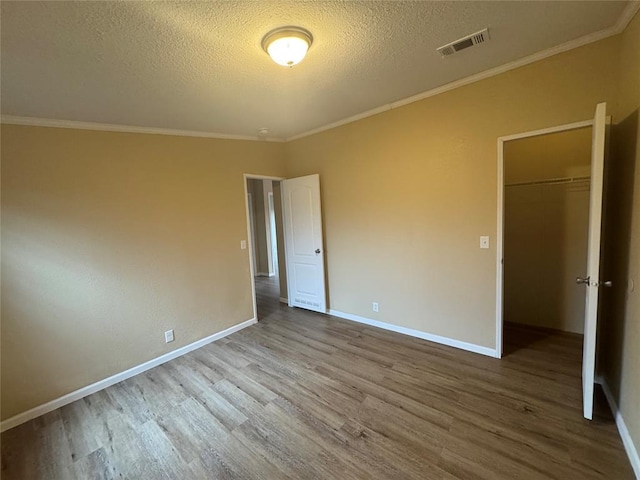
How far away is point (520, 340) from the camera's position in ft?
10.1

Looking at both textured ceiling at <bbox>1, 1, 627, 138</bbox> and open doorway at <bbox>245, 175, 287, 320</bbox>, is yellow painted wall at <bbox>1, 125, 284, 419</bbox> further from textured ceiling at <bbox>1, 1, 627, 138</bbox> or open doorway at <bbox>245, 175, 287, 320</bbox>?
open doorway at <bbox>245, 175, 287, 320</bbox>

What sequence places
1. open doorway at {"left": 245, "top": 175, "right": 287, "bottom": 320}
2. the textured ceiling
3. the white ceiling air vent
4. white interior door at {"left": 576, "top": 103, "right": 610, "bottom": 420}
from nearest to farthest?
the textured ceiling → white interior door at {"left": 576, "top": 103, "right": 610, "bottom": 420} → the white ceiling air vent → open doorway at {"left": 245, "top": 175, "right": 287, "bottom": 320}

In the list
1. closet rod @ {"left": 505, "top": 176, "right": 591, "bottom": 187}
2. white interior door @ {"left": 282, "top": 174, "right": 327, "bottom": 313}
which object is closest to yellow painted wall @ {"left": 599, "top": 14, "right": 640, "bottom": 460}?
closet rod @ {"left": 505, "top": 176, "right": 591, "bottom": 187}

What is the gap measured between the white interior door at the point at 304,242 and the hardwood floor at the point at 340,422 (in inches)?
49.7

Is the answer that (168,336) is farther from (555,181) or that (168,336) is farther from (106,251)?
(555,181)

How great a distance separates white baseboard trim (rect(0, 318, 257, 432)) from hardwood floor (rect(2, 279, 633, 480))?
0.08 metres

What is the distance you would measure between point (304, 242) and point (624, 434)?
3.48 m

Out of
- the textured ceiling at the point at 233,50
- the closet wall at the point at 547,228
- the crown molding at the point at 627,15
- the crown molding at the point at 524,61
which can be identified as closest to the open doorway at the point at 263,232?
the crown molding at the point at 524,61


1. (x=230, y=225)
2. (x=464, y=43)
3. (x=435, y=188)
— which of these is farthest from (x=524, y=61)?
(x=230, y=225)

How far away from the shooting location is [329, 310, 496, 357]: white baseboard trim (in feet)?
9.18

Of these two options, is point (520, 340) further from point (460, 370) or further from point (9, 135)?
point (9, 135)

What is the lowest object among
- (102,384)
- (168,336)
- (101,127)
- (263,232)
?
(102,384)

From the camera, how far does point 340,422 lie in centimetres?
204

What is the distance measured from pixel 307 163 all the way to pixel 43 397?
12.4 ft
